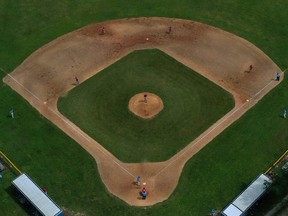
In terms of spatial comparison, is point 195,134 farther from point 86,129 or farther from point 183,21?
point 183,21

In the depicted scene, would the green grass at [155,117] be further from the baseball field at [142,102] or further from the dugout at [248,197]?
the dugout at [248,197]

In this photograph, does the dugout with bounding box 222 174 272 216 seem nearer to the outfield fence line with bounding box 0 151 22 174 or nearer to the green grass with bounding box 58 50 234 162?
the green grass with bounding box 58 50 234 162

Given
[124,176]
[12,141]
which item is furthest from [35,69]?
[124,176]

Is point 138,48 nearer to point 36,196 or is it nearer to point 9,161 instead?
point 9,161

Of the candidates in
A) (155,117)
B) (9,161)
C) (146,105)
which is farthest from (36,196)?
(146,105)

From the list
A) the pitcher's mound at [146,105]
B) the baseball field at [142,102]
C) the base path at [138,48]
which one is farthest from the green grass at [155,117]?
the base path at [138,48]

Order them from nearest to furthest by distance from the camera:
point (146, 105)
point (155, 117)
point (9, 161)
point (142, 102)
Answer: point (9, 161), point (155, 117), point (146, 105), point (142, 102)
